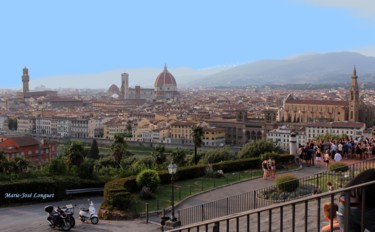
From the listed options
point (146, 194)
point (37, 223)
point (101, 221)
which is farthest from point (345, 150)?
point (37, 223)

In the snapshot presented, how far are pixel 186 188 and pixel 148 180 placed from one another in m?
1.37

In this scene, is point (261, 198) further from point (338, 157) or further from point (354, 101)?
point (354, 101)

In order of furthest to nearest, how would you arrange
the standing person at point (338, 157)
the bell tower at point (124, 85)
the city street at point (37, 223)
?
the bell tower at point (124, 85)
the standing person at point (338, 157)
the city street at point (37, 223)

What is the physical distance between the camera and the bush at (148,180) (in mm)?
13719

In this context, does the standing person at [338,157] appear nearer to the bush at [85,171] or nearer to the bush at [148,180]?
the bush at [148,180]

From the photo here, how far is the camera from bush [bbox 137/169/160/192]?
1372 centimetres

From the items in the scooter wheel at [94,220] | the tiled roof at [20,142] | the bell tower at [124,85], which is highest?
the bell tower at [124,85]

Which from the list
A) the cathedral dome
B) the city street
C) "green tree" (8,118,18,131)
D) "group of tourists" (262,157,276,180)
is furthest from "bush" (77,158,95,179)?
the cathedral dome

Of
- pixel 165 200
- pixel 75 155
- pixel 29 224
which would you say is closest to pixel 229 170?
pixel 165 200

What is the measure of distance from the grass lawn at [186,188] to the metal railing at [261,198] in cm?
133

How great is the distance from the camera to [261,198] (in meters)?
12.0

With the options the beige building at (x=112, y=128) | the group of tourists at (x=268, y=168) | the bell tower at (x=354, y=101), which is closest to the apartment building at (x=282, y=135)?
the bell tower at (x=354, y=101)

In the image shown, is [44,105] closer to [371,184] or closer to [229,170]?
[229,170]

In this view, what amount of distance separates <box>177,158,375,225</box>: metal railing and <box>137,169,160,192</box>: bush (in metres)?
2.22
